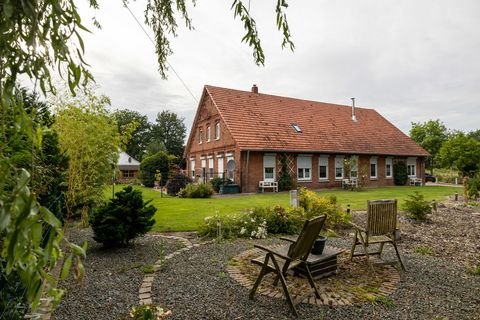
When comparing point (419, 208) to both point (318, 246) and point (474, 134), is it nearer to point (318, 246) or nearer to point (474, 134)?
point (318, 246)

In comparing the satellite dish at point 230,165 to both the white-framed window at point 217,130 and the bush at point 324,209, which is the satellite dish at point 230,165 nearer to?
the white-framed window at point 217,130

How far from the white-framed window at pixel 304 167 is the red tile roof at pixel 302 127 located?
827mm

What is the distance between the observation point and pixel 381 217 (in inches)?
199

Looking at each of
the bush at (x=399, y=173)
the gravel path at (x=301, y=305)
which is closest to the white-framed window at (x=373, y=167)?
the bush at (x=399, y=173)

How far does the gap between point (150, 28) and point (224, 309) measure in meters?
3.31

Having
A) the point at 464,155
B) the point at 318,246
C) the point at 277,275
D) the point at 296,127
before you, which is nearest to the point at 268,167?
the point at 296,127

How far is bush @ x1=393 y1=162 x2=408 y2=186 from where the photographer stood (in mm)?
25750

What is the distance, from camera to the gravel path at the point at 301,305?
11.3ft

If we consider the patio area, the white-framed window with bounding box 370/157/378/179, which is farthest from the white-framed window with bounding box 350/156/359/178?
the patio area

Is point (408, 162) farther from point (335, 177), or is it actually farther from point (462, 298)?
point (462, 298)

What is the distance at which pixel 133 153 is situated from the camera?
6297 centimetres

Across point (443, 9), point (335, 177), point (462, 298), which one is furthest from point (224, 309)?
point (335, 177)

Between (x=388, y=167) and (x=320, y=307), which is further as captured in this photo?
(x=388, y=167)

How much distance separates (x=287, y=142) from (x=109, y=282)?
17415 millimetres
